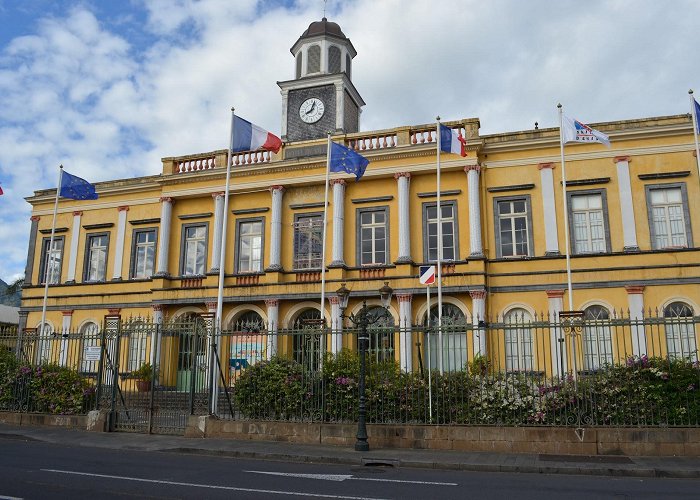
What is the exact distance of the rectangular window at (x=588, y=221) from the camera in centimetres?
2231

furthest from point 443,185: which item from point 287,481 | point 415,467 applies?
point 287,481

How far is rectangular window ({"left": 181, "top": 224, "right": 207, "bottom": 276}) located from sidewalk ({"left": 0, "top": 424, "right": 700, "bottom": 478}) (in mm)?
12004

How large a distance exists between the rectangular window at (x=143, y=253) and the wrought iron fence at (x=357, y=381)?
942 centimetres

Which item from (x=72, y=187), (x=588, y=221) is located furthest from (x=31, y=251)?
(x=588, y=221)

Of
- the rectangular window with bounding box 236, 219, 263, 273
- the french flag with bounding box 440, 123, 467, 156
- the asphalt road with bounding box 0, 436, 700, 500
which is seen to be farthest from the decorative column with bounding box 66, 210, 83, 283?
the french flag with bounding box 440, 123, 467, 156

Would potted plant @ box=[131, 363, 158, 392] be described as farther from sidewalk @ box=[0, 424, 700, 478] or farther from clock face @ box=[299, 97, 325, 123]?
clock face @ box=[299, 97, 325, 123]

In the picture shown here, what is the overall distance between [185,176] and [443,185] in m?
11.0

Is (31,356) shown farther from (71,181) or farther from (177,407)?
(71,181)

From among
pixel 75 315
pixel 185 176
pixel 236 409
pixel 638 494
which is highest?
pixel 185 176

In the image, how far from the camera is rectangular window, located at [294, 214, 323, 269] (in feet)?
81.8

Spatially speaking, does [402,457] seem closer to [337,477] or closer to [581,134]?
[337,477]

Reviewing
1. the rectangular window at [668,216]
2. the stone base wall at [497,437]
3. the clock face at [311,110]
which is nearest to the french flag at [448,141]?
the rectangular window at [668,216]

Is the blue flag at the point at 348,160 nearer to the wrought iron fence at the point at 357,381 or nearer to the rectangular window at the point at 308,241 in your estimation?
the rectangular window at the point at 308,241

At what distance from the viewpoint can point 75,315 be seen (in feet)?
92.5
